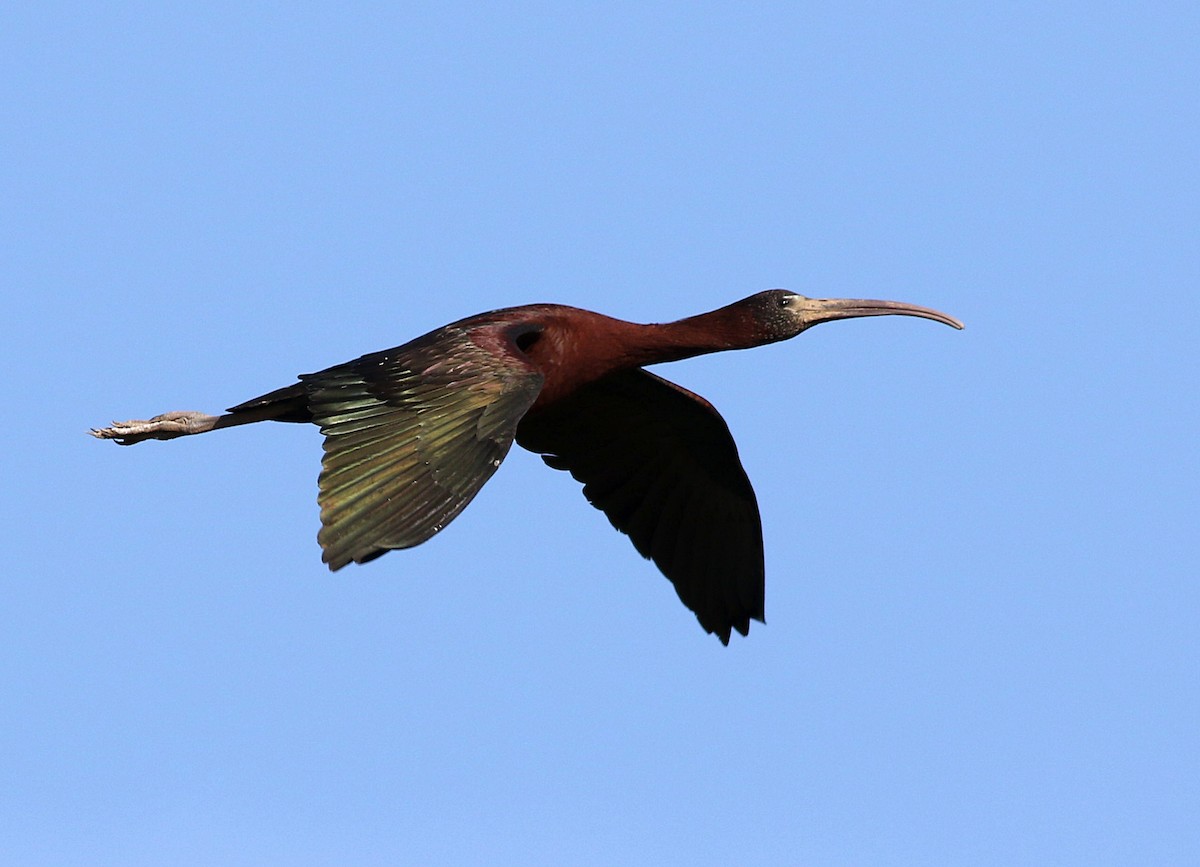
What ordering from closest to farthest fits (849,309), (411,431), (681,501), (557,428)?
(411,431), (849,309), (557,428), (681,501)

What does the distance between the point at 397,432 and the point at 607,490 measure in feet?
14.4

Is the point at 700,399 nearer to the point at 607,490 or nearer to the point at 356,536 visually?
the point at 607,490

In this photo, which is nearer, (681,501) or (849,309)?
(849,309)

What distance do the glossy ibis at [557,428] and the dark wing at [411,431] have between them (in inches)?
0.4

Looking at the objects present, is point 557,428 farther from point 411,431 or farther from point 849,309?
point 411,431

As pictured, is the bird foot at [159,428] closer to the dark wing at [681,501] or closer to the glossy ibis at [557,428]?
the glossy ibis at [557,428]

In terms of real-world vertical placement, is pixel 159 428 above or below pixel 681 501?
above

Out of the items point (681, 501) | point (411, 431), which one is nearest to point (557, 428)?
point (681, 501)

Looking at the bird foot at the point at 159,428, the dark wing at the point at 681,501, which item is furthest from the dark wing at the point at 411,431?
the dark wing at the point at 681,501

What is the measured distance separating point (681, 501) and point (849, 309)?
2405mm

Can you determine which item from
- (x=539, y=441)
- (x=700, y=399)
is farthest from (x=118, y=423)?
(x=700, y=399)

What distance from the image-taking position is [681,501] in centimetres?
1647

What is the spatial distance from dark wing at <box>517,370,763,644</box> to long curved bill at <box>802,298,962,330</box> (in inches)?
69.0

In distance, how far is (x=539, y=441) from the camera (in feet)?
53.2
